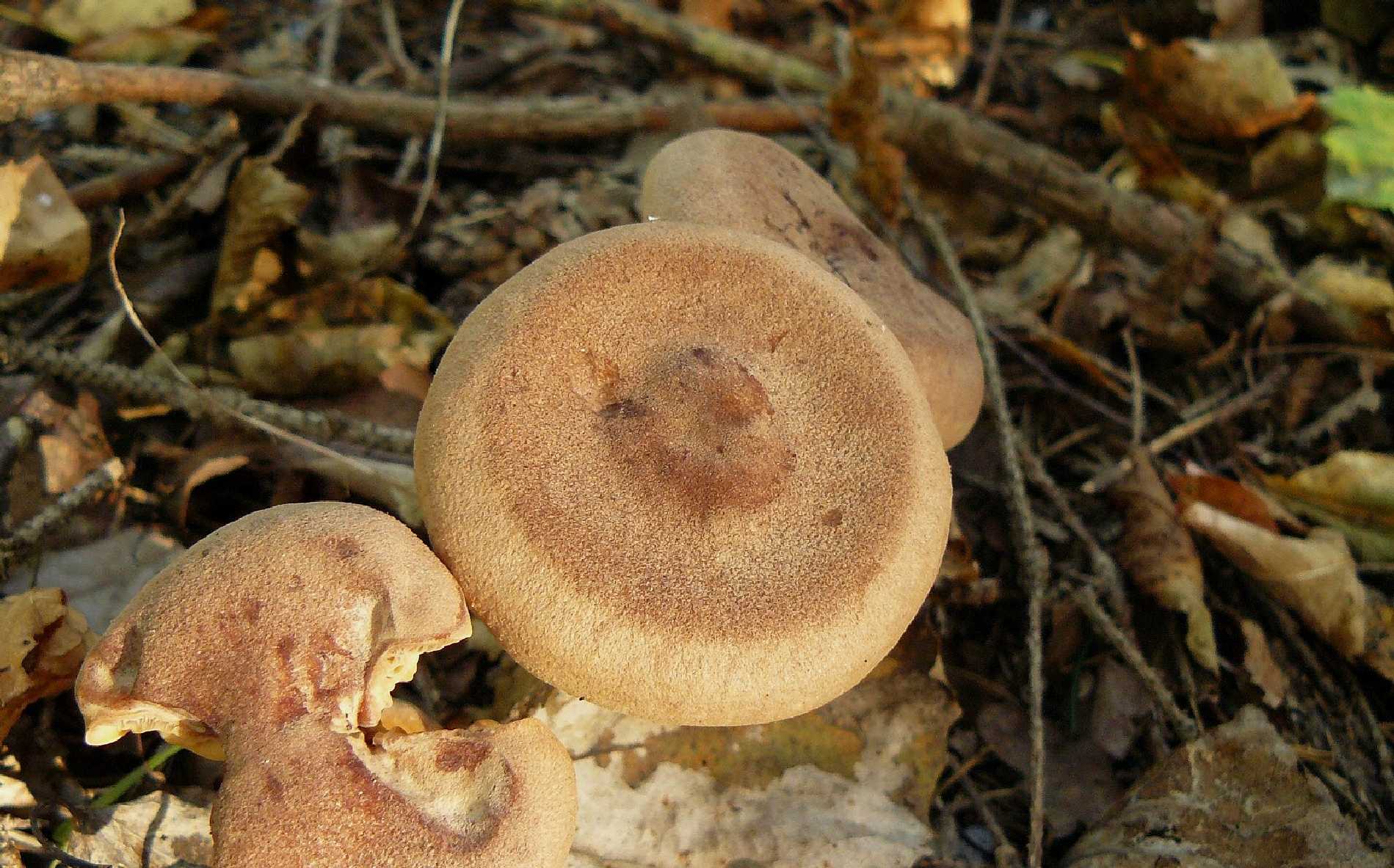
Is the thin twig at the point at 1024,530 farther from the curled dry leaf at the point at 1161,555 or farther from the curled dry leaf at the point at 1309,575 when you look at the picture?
the curled dry leaf at the point at 1309,575

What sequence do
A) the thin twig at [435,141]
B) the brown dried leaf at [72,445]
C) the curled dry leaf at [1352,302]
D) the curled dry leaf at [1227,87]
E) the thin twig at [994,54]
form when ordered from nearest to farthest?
the brown dried leaf at [72,445], the thin twig at [435,141], the curled dry leaf at [1352,302], the curled dry leaf at [1227,87], the thin twig at [994,54]

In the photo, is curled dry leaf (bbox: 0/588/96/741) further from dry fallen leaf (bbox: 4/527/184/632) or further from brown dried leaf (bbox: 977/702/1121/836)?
brown dried leaf (bbox: 977/702/1121/836)

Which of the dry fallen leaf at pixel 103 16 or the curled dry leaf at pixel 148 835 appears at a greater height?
the dry fallen leaf at pixel 103 16

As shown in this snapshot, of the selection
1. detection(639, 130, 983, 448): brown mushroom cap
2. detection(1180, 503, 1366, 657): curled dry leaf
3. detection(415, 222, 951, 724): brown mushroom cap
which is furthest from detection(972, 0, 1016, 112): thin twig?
detection(415, 222, 951, 724): brown mushroom cap

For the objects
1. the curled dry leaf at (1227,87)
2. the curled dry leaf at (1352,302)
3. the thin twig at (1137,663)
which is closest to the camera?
the thin twig at (1137,663)

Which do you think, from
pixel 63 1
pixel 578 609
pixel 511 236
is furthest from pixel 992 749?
pixel 63 1

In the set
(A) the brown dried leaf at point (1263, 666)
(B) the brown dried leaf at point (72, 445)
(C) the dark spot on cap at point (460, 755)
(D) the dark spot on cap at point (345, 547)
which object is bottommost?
(A) the brown dried leaf at point (1263, 666)

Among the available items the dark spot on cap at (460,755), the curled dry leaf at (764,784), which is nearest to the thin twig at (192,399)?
the curled dry leaf at (764,784)
